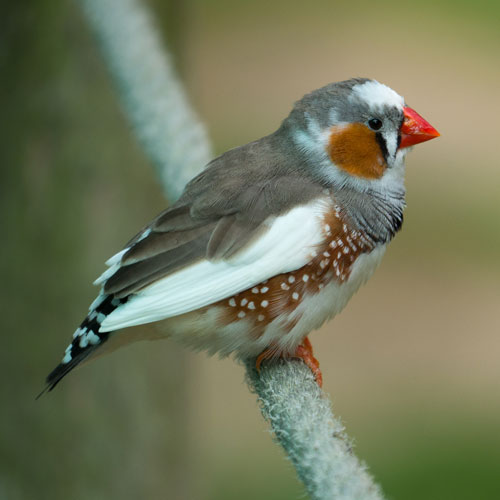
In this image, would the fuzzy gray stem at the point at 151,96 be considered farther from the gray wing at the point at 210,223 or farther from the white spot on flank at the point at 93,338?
the white spot on flank at the point at 93,338

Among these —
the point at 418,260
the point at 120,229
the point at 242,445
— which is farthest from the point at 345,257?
the point at 418,260

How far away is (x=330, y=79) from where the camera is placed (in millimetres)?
5668

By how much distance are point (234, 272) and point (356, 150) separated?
1.37 feet

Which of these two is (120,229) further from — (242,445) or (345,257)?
(242,445)

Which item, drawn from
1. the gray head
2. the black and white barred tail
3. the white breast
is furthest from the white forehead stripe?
the black and white barred tail

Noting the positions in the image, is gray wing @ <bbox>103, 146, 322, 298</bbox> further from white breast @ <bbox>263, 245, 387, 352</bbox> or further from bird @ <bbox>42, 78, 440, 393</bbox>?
white breast @ <bbox>263, 245, 387, 352</bbox>

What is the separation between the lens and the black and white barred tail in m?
1.79

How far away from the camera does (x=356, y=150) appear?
195 cm

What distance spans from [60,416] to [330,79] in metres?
3.78

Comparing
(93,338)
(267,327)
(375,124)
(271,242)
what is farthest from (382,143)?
(93,338)

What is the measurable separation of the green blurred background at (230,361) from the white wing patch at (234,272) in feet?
2.14

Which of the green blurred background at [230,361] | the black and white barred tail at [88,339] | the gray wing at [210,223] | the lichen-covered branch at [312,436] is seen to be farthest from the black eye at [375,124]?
the green blurred background at [230,361]

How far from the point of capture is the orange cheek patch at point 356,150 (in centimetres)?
194

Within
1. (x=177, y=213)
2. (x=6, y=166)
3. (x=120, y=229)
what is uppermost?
(x=6, y=166)
